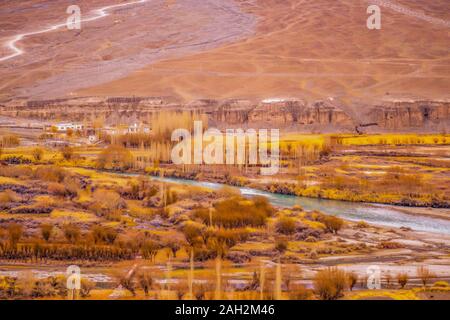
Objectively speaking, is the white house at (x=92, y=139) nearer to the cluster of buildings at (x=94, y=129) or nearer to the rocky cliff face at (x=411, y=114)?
the cluster of buildings at (x=94, y=129)

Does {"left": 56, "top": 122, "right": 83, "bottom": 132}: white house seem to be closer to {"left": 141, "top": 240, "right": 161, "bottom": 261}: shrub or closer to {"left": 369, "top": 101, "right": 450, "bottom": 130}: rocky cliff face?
{"left": 369, "top": 101, "right": 450, "bottom": 130}: rocky cliff face

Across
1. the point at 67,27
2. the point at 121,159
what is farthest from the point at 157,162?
the point at 67,27

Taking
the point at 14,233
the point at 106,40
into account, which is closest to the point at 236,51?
the point at 106,40

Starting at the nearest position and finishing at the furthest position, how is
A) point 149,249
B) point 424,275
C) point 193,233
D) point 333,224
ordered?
point 424,275, point 149,249, point 193,233, point 333,224

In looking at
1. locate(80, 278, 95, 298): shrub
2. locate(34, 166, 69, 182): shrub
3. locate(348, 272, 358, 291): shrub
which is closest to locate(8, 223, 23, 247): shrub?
locate(80, 278, 95, 298): shrub

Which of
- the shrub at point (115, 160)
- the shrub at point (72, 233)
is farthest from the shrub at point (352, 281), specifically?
the shrub at point (115, 160)

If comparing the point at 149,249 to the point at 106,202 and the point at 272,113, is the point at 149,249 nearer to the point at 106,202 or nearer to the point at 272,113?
the point at 106,202

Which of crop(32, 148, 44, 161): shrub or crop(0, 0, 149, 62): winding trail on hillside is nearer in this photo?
crop(32, 148, 44, 161): shrub
